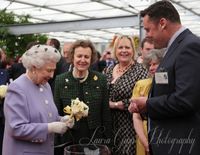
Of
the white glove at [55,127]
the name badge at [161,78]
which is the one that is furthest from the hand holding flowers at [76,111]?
the name badge at [161,78]

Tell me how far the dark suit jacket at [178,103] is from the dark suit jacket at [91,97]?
1025 millimetres

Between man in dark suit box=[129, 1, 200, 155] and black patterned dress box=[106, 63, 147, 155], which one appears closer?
man in dark suit box=[129, 1, 200, 155]

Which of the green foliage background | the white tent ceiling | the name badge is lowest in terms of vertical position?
the name badge

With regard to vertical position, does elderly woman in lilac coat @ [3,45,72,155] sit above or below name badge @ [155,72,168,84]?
below

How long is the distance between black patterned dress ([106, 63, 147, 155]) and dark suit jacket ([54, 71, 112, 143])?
0.45 feet

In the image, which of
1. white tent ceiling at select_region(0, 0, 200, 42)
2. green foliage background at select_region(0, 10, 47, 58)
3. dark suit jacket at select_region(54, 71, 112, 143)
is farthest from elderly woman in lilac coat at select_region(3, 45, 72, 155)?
white tent ceiling at select_region(0, 0, 200, 42)

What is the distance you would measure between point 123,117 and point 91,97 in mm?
381

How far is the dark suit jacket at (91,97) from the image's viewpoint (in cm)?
336

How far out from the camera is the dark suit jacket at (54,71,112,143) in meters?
3.36

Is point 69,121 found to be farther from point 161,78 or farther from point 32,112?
point 161,78

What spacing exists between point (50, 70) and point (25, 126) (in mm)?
442

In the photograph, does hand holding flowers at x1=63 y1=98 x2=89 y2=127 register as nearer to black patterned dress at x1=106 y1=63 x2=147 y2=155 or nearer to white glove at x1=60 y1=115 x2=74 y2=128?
white glove at x1=60 y1=115 x2=74 y2=128

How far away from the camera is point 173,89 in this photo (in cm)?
221

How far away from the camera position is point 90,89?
134 inches
